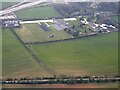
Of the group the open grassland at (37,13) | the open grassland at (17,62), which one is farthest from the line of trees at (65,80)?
the open grassland at (37,13)

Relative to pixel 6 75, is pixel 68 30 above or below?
above

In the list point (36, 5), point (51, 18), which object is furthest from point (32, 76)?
point (36, 5)

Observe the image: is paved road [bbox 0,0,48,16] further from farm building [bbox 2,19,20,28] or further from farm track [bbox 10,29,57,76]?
farm track [bbox 10,29,57,76]

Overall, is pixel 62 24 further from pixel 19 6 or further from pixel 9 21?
pixel 19 6

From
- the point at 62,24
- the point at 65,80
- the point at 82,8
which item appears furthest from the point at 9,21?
the point at 65,80

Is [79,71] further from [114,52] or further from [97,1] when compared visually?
[97,1]

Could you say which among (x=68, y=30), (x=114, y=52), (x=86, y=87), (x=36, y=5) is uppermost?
(x=36, y=5)
